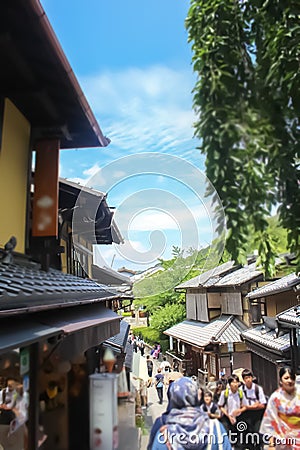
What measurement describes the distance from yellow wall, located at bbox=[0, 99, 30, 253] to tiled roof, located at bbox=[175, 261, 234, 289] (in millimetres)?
1685

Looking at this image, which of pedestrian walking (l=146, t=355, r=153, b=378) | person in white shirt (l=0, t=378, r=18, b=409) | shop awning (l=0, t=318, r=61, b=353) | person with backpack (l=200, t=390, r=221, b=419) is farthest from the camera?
person in white shirt (l=0, t=378, r=18, b=409)

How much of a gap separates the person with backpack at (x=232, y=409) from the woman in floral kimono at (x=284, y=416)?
0.14 metres

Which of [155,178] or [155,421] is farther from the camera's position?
[155,178]

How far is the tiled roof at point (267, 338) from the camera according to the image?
7.62 ft

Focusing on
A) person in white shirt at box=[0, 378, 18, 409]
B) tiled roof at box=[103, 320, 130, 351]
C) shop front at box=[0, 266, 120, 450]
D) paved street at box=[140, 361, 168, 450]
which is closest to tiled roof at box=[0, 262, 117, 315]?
shop front at box=[0, 266, 120, 450]

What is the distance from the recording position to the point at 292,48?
2.40 meters

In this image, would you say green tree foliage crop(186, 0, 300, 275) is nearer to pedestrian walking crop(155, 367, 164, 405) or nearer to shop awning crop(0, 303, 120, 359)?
pedestrian walking crop(155, 367, 164, 405)

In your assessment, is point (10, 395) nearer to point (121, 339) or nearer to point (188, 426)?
point (121, 339)

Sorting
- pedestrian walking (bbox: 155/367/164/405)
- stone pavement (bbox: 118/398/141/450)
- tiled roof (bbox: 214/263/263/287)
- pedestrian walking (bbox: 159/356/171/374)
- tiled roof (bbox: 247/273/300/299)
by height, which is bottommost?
stone pavement (bbox: 118/398/141/450)

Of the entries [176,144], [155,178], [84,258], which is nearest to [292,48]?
[176,144]

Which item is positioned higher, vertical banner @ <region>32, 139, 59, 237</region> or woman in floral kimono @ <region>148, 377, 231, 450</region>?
vertical banner @ <region>32, 139, 59, 237</region>

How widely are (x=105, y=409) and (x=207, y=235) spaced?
4.04 feet

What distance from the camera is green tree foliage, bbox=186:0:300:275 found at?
2.25 m

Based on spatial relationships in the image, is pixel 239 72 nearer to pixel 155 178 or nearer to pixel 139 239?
pixel 155 178
